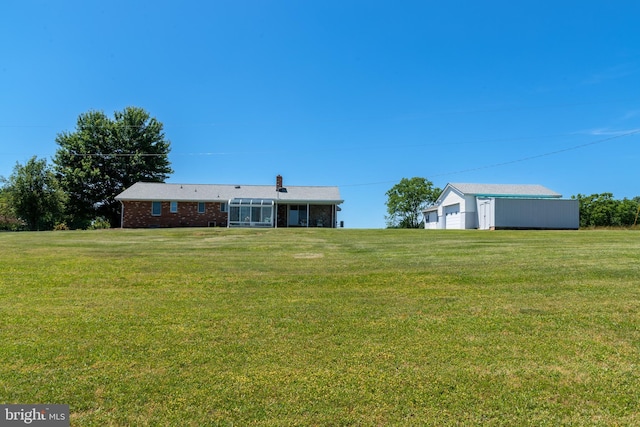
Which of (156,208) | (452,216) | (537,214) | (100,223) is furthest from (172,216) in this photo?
(537,214)

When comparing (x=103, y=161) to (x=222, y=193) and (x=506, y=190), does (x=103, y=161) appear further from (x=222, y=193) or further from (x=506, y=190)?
(x=506, y=190)

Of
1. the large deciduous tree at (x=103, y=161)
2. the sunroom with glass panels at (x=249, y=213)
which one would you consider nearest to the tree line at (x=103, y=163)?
the large deciduous tree at (x=103, y=161)

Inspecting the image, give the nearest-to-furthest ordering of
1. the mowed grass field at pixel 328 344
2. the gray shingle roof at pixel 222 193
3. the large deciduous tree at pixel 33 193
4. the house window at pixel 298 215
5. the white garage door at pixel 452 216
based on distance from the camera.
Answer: the mowed grass field at pixel 328 344
the large deciduous tree at pixel 33 193
the white garage door at pixel 452 216
the gray shingle roof at pixel 222 193
the house window at pixel 298 215

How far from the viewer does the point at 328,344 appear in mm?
4320

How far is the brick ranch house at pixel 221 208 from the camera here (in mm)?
28734

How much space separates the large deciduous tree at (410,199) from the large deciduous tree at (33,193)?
1533 inches

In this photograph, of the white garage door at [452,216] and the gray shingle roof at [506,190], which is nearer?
the gray shingle roof at [506,190]

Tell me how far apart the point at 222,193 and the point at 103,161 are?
16127 millimetres

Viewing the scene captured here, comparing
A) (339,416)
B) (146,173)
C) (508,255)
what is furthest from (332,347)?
(146,173)

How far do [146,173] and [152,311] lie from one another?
38.8 m

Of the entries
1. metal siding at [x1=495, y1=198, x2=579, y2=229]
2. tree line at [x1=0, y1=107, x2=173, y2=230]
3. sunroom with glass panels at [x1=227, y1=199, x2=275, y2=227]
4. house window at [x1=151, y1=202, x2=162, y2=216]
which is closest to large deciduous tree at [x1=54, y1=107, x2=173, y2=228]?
tree line at [x1=0, y1=107, x2=173, y2=230]

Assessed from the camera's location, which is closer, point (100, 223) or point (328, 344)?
point (328, 344)

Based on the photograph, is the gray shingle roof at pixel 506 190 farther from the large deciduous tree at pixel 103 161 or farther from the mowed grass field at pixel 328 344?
the large deciduous tree at pixel 103 161

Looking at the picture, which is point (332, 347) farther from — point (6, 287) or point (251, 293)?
point (6, 287)
